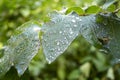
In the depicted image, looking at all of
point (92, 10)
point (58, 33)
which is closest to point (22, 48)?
point (58, 33)

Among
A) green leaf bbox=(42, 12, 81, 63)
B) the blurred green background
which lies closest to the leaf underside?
green leaf bbox=(42, 12, 81, 63)

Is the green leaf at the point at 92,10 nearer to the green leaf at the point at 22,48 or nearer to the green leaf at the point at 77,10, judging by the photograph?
the green leaf at the point at 77,10

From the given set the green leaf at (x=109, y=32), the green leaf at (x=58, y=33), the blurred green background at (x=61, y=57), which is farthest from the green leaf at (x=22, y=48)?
the blurred green background at (x=61, y=57)

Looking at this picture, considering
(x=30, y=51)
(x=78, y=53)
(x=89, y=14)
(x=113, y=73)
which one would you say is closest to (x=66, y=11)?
(x=89, y=14)

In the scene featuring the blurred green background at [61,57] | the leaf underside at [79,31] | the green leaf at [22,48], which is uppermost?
the leaf underside at [79,31]

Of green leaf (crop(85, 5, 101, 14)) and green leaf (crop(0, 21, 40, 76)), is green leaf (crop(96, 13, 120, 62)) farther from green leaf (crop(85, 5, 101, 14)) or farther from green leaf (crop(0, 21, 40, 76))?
green leaf (crop(0, 21, 40, 76))

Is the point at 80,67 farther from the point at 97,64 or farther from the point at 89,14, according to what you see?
the point at 89,14
